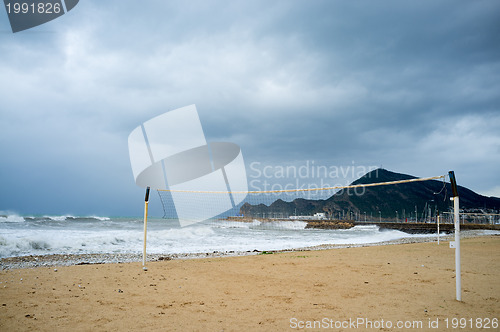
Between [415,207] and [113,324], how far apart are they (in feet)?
437

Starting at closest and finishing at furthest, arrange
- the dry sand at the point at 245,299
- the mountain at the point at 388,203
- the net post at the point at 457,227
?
the dry sand at the point at 245,299, the net post at the point at 457,227, the mountain at the point at 388,203

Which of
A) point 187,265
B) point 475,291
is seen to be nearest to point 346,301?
point 475,291

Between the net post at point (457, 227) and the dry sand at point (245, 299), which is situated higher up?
the net post at point (457, 227)

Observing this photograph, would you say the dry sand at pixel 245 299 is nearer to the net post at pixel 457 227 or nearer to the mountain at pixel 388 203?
the net post at pixel 457 227

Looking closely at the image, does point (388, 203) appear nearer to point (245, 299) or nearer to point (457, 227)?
point (457, 227)

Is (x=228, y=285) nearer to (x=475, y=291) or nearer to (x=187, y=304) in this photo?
(x=187, y=304)

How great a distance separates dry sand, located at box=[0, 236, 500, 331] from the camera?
11.3 feet

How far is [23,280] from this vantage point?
5793 millimetres

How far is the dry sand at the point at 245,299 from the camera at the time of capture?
136 inches

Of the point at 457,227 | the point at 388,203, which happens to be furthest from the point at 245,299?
the point at 388,203

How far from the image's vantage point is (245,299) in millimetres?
4562

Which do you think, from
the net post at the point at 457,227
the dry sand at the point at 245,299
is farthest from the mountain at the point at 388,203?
the net post at the point at 457,227

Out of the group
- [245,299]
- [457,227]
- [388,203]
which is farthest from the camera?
[388,203]

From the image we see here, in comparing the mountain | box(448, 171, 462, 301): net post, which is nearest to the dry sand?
box(448, 171, 462, 301): net post
